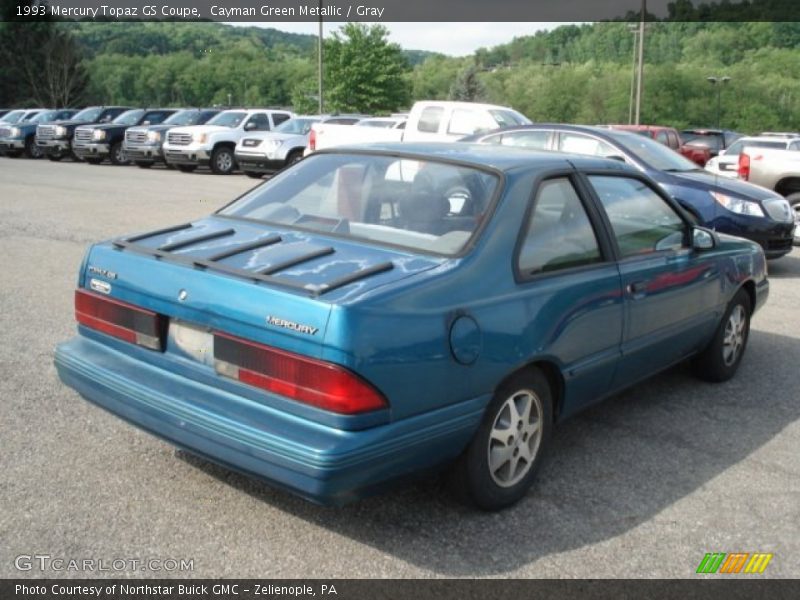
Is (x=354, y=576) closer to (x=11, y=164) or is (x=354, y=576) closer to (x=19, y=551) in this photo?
(x=19, y=551)

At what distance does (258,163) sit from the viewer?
22.1 metres

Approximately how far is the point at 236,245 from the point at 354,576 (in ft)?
4.81

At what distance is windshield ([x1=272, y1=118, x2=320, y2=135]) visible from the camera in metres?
23.1

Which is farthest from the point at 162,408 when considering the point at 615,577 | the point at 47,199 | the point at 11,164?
the point at 11,164

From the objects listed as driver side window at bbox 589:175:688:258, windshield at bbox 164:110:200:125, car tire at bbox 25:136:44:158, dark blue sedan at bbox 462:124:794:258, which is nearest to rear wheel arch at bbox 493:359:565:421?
driver side window at bbox 589:175:688:258

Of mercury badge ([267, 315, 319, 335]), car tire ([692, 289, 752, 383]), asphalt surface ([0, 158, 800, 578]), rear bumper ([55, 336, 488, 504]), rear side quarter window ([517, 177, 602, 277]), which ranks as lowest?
asphalt surface ([0, 158, 800, 578])

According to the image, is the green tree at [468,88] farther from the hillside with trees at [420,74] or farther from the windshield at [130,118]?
the windshield at [130,118]

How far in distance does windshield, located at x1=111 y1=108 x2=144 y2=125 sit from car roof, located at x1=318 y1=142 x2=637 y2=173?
25288 millimetres

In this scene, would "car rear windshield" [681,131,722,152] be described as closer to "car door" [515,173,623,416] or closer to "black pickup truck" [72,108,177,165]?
"black pickup truck" [72,108,177,165]

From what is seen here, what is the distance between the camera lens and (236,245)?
3.67 meters

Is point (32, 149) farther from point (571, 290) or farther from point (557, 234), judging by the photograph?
point (571, 290)

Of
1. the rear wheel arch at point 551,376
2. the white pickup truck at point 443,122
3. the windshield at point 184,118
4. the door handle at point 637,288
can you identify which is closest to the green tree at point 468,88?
the windshield at point 184,118

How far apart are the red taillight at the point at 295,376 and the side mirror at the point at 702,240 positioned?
2762mm

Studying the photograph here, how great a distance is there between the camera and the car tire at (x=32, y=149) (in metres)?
30.0
